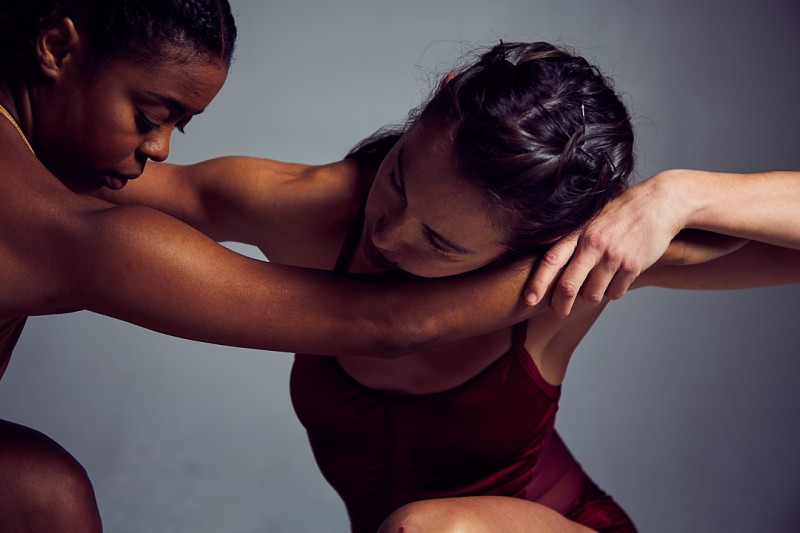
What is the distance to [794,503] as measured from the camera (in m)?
2.74

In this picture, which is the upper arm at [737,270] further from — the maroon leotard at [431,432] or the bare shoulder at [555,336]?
the maroon leotard at [431,432]

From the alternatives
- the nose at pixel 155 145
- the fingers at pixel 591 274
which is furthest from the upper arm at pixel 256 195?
the fingers at pixel 591 274

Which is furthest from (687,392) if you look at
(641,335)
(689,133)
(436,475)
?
(436,475)

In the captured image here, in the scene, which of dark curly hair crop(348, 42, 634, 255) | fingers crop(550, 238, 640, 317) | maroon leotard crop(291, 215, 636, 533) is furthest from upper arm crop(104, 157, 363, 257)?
fingers crop(550, 238, 640, 317)

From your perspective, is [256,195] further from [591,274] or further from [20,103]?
[591,274]

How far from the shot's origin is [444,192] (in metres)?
1.43

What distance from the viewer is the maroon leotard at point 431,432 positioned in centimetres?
172

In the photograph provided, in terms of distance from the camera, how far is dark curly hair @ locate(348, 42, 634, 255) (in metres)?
1.41

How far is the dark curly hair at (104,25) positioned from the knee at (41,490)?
55cm

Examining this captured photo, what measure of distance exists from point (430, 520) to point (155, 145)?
0.68 metres

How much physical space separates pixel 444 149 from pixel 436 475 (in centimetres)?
61

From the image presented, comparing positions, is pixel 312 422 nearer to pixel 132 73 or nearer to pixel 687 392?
pixel 132 73

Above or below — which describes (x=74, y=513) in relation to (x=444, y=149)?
below

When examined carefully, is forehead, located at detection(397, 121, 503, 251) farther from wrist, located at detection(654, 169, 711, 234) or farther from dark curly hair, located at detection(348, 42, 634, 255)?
wrist, located at detection(654, 169, 711, 234)
